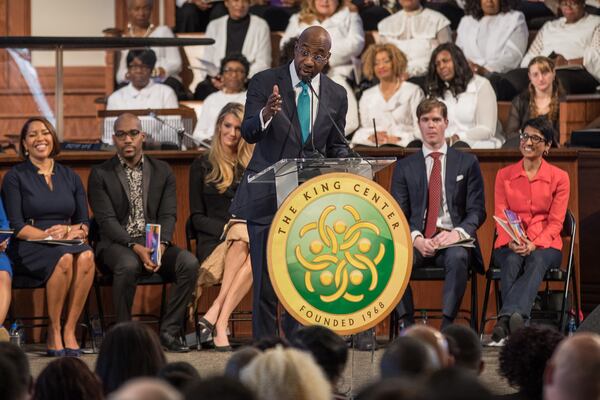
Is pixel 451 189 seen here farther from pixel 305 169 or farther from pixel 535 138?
pixel 305 169

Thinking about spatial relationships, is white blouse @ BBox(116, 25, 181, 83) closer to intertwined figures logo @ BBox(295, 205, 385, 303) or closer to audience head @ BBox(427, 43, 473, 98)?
audience head @ BBox(427, 43, 473, 98)

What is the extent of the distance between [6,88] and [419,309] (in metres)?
3.25

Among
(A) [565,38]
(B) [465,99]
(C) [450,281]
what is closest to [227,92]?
(B) [465,99]

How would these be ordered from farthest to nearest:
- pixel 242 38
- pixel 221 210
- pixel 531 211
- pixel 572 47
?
pixel 242 38 < pixel 572 47 < pixel 221 210 < pixel 531 211

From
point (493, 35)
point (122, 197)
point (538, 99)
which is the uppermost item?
point (493, 35)

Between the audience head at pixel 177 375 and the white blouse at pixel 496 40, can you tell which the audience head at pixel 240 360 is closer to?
the audience head at pixel 177 375

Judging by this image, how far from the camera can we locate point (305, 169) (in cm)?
518

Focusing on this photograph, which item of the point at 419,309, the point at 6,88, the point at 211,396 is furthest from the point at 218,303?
the point at 211,396

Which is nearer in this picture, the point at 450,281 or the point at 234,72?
the point at 450,281

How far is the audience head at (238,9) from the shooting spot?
36.2 ft

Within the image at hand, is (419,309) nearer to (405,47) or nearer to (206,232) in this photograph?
(206,232)

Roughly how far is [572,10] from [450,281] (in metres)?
4.26

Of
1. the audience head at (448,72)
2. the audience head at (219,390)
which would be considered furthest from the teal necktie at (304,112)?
the audience head at (448,72)

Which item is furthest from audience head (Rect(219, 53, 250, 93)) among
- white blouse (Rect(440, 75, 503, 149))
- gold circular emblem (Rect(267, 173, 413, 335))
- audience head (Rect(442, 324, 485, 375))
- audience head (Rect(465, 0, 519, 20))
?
audience head (Rect(442, 324, 485, 375))
